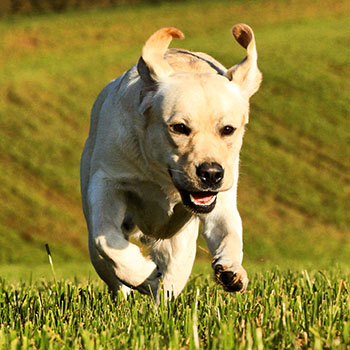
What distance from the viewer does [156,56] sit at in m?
4.95

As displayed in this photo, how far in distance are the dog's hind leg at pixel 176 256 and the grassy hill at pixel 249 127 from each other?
28.7 ft

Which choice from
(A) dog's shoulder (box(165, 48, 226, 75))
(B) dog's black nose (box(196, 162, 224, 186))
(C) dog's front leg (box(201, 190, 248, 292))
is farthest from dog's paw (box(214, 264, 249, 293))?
(A) dog's shoulder (box(165, 48, 226, 75))

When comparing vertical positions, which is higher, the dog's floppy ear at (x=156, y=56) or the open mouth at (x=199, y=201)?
the dog's floppy ear at (x=156, y=56)

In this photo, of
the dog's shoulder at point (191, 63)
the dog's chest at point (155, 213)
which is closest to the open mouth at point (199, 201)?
the dog's chest at point (155, 213)

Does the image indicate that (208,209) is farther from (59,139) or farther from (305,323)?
(59,139)

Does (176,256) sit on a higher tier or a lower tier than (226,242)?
lower

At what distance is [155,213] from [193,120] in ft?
3.35

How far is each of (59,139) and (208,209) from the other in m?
19.4

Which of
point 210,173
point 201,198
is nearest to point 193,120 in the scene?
point 210,173

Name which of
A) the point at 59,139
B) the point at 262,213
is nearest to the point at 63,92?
the point at 59,139

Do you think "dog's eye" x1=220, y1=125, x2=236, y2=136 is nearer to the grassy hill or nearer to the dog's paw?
the dog's paw

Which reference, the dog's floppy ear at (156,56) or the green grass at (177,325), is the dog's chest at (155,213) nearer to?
the green grass at (177,325)

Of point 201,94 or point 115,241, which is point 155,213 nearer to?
point 115,241

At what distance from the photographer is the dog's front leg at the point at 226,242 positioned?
450cm
